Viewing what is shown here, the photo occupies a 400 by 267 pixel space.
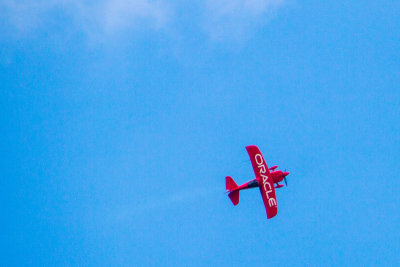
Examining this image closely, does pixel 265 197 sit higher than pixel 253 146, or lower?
lower

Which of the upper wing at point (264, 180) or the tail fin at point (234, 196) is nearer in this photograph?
the upper wing at point (264, 180)

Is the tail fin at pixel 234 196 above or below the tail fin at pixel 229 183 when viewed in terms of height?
below

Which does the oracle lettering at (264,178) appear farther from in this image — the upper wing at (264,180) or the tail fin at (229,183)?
the tail fin at (229,183)

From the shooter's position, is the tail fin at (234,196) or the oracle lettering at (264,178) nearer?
the oracle lettering at (264,178)

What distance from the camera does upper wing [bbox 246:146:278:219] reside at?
211 feet

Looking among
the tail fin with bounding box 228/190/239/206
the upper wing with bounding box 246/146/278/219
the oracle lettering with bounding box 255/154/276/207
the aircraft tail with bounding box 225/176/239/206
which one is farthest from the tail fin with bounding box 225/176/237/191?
the oracle lettering with bounding box 255/154/276/207

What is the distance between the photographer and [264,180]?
64.9m

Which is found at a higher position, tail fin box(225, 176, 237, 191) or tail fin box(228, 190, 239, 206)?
tail fin box(225, 176, 237, 191)

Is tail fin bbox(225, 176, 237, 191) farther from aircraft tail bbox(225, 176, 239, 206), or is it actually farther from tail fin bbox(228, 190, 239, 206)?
tail fin bbox(228, 190, 239, 206)

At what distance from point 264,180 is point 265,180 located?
146 millimetres

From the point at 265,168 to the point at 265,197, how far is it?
143 inches

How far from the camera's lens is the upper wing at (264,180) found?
6438cm

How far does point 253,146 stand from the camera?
6444 cm

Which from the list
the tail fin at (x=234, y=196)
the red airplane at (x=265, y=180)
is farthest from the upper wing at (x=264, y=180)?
Result: the tail fin at (x=234, y=196)
